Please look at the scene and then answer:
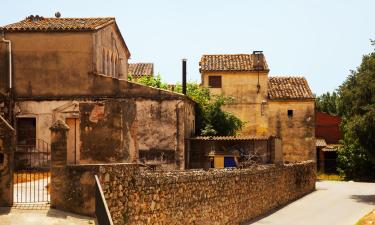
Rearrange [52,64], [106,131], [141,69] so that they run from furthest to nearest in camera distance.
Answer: [141,69]
[52,64]
[106,131]

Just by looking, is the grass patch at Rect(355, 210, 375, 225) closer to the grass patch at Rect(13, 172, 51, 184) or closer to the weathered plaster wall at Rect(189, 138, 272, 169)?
the weathered plaster wall at Rect(189, 138, 272, 169)

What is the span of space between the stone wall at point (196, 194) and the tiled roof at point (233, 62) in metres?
16.8

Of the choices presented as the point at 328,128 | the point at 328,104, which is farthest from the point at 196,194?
the point at 328,104

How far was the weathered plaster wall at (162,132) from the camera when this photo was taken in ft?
110

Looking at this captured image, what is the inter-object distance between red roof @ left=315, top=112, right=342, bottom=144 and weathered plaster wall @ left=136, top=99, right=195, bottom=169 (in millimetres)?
35918

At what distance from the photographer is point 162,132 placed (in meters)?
34.1

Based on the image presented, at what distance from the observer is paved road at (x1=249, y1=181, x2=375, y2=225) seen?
31125 millimetres

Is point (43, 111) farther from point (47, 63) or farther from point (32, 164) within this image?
point (32, 164)

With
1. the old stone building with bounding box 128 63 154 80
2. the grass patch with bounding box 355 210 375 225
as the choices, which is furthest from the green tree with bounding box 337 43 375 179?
the old stone building with bounding box 128 63 154 80

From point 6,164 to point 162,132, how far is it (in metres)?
18.8

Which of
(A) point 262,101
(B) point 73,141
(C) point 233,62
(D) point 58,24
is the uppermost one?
(C) point 233,62

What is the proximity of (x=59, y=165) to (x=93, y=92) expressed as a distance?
652 inches

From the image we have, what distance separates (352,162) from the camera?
182 feet

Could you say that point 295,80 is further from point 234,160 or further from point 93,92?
point 93,92
